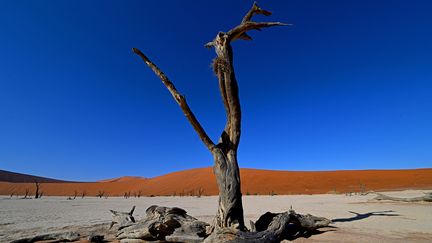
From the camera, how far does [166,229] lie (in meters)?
5.75

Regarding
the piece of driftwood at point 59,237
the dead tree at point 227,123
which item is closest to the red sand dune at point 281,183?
the dead tree at point 227,123

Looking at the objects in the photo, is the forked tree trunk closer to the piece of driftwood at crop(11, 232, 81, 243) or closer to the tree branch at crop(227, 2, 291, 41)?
the tree branch at crop(227, 2, 291, 41)

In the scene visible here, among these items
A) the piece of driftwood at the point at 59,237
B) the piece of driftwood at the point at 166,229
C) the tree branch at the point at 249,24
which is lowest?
the piece of driftwood at the point at 59,237

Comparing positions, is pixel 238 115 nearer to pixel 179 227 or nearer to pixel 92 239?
pixel 179 227

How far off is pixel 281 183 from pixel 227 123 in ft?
161

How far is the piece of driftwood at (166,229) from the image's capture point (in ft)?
18.0

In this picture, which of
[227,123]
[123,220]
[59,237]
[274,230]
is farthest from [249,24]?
[59,237]

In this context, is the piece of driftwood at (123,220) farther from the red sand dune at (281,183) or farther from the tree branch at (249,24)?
the red sand dune at (281,183)

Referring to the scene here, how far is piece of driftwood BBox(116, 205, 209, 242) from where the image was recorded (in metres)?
5.48

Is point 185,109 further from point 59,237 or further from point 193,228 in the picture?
point 59,237

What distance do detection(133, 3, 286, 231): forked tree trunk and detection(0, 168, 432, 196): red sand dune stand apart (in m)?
38.5

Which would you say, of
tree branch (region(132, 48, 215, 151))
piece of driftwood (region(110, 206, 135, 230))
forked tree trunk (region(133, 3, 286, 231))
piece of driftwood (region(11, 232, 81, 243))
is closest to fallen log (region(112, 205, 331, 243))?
piece of driftwood (region(110, 206, 135, 230))

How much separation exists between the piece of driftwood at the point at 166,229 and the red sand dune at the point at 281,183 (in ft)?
127

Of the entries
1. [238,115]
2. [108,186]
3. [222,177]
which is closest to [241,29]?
[238,115]
